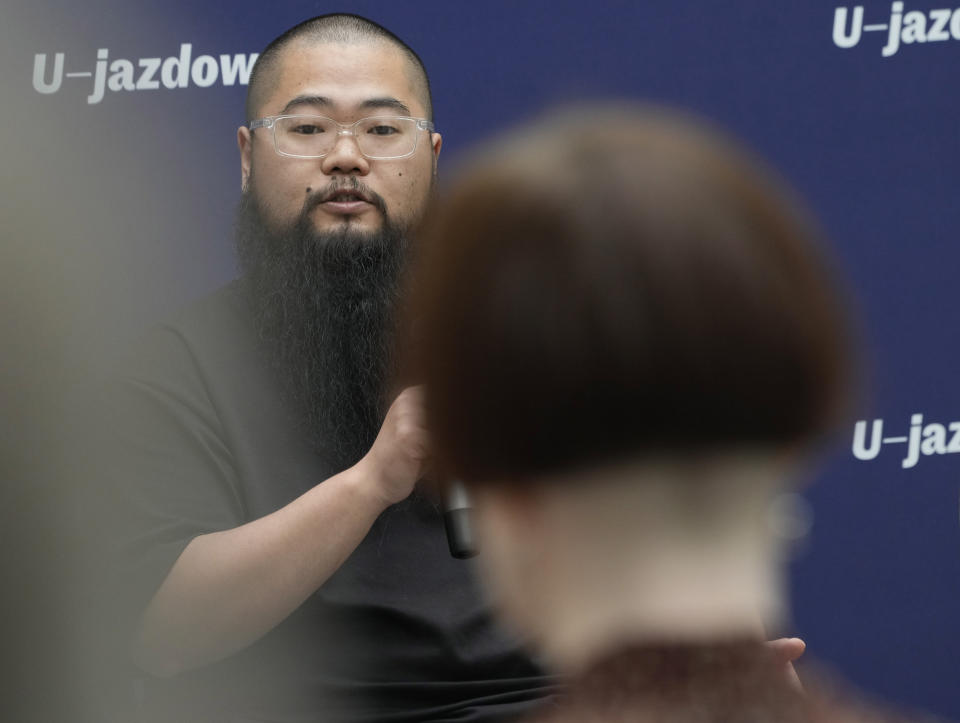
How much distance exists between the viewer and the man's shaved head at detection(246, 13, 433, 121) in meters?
1.86

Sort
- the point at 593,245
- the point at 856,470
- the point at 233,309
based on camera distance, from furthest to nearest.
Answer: the point at 856,470 → the point at 233,309 → the point at 593,245

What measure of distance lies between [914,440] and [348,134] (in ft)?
3.79

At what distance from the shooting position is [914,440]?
2.25m

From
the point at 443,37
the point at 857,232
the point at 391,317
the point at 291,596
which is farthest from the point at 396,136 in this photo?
the point at 857,232

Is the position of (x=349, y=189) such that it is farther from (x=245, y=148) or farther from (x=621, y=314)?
(x=621, y=314)

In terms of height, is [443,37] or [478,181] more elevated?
[443,37]

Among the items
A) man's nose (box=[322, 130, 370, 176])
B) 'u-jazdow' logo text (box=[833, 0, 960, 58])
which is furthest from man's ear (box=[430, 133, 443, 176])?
'u-jazdow' logo text (box=[833, 0, 960, 58])

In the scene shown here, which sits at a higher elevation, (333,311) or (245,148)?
(245,148)

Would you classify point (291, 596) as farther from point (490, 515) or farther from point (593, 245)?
point (593, 245)

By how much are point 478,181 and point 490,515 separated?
0.17 meters

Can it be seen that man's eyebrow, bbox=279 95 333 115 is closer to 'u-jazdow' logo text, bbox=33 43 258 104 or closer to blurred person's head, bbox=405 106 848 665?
'u-jazdow' logo text, bbox=33 43 258 104

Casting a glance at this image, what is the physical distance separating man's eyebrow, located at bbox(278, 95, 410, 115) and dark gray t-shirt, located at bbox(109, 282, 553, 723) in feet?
1.30

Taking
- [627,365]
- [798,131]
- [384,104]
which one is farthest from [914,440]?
[627,365]

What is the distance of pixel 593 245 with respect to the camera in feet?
1.92
